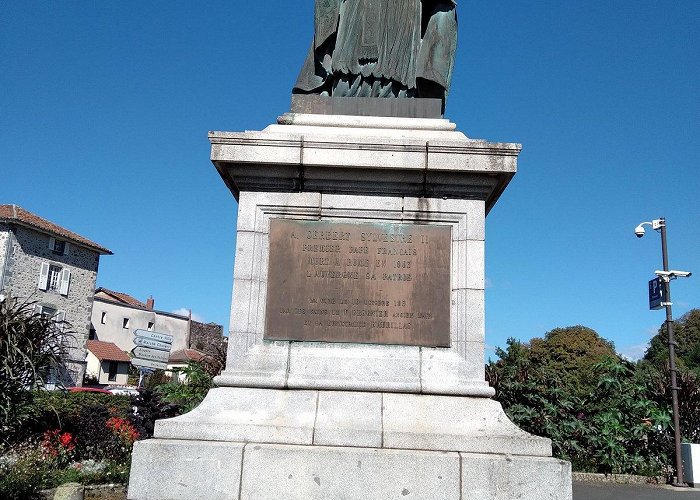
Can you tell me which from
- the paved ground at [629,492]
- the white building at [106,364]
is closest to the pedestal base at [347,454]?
the paved ground at [629,492]

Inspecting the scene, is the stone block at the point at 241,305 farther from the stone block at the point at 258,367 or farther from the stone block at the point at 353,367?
the stone block at the point at 353,367

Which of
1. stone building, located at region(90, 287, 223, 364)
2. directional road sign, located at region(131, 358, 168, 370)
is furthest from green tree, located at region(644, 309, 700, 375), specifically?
directional road sign, located at region(131, 358, 168, 370)

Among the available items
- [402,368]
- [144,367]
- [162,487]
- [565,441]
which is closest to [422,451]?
[402,368]

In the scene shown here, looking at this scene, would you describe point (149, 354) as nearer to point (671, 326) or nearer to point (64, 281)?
point (671, 326)

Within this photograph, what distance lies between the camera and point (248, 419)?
4828 millimetres

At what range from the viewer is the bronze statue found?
6.16m

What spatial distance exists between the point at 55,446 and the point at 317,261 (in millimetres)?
7752

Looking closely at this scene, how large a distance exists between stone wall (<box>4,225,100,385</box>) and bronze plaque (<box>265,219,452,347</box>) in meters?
31.2

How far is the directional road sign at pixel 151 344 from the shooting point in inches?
551

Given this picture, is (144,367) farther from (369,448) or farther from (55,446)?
(369,448)

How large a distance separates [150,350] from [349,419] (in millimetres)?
10317

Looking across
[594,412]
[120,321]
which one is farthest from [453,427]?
[120,321]

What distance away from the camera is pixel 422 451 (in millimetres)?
4617

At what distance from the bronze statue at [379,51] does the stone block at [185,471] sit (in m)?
3.41
